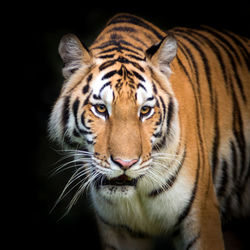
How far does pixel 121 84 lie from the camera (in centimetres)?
225

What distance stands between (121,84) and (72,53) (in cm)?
33

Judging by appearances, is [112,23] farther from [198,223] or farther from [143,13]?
[143,13]

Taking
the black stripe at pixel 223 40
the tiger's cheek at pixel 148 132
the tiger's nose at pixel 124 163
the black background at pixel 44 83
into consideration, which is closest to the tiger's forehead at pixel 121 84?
the tiger's cheek at pixel 148 132

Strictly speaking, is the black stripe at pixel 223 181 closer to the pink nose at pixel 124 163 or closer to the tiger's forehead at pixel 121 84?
the tiger's forehead at pixel 121 84

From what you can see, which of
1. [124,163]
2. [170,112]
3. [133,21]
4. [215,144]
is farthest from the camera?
[215,144]

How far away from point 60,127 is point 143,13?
7.90ft

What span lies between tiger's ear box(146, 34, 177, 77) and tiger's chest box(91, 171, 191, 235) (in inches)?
25.1

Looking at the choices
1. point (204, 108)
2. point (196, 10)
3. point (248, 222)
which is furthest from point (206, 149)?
point (196, 10)

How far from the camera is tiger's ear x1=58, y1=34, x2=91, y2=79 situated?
2.31 m

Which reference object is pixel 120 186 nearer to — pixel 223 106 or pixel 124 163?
pixel 124 163

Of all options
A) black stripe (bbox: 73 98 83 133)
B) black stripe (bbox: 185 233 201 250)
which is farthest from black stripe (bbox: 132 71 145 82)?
black stripe (bbox: 185 233 201 250)

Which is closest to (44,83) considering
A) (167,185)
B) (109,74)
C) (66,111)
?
(66,111)

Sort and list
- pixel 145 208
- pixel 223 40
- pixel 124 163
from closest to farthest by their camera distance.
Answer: pixel 124 163 < pixel 145 208 < pixel 223 40

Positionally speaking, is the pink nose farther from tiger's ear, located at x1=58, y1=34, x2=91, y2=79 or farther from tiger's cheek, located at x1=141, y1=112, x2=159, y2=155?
tiger's ear, located at x1=58, y1=34, x2=91, y2=79
